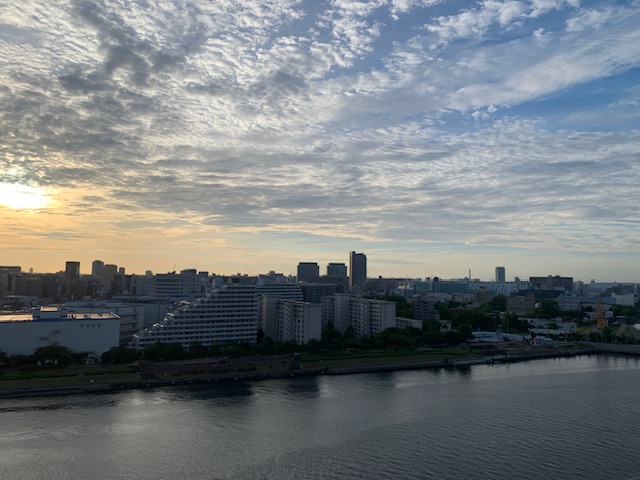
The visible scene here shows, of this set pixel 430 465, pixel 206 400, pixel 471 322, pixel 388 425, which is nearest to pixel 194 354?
pixel 206 400

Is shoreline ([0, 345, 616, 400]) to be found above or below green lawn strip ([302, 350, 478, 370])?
below

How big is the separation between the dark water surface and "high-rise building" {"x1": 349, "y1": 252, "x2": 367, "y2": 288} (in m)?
69.3

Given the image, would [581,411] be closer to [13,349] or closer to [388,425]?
[388,425]

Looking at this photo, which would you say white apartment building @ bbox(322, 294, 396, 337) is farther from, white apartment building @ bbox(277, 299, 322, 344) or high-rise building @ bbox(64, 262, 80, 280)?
high-rise building @ bbox(64, 262, 80, 280)

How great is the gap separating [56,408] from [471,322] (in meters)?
30.3

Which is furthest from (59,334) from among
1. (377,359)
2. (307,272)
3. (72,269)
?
(72,269)

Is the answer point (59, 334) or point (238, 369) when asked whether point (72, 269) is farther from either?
point (238, 369)

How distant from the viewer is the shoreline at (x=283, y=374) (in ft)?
53.9

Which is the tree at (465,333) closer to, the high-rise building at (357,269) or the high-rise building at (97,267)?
the high-rise building at (357,269)

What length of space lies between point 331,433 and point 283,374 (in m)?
8.33

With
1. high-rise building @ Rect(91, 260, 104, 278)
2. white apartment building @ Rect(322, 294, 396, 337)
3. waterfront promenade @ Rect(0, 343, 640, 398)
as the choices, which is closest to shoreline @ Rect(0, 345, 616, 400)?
waterfront promenade @ Rect(0, 343, 640, 398)

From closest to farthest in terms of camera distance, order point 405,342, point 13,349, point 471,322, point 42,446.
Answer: point 42,446 → point 13,349 → point 405,342 → point 471,322

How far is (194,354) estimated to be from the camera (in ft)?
68.8

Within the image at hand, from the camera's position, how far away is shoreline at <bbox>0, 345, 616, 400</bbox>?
16.4 m
